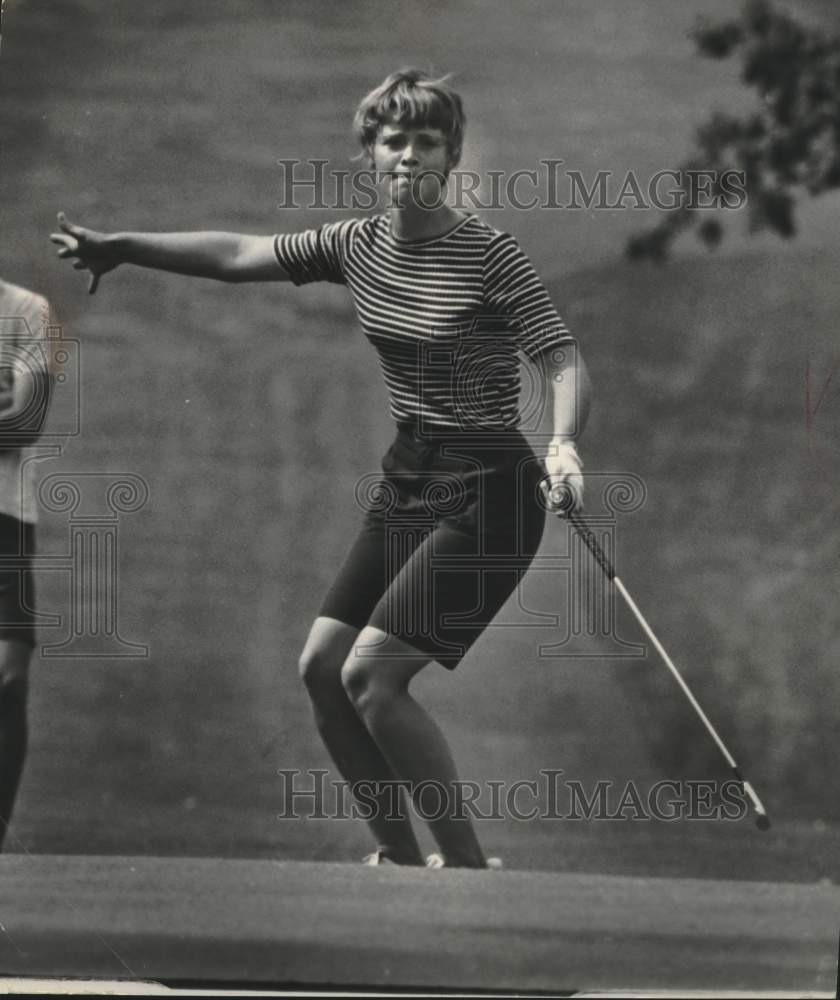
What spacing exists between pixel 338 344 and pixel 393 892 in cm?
147

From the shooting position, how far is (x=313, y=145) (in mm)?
3891

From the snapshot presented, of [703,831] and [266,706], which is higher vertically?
[266,706]

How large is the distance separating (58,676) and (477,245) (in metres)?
1.62

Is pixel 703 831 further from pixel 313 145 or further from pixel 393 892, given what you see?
pixel 313 145

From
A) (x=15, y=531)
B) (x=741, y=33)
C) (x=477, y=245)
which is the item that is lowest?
(x=15, y=531)

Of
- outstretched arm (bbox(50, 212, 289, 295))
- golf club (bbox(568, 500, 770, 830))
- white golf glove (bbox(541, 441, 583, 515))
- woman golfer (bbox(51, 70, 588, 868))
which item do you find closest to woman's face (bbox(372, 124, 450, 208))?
woman golfer (bbox(51, 70, 588, 868))

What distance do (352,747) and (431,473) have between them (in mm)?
760

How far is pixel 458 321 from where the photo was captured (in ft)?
12.4

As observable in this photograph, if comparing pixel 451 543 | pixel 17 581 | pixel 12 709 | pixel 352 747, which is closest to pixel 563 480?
pixel 451 543

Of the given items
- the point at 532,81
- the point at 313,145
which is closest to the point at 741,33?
the point at 532,81

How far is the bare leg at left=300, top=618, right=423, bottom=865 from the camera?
12.5ft

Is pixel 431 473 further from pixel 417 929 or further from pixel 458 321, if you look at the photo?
pixel 417 929

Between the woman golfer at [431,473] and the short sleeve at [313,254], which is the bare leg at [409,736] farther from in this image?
the short sleeve at [313,254]

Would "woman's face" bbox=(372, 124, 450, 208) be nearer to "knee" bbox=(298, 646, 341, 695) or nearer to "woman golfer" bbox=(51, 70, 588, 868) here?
"woman golfer" bbox=(51, 70, 588, 868)
